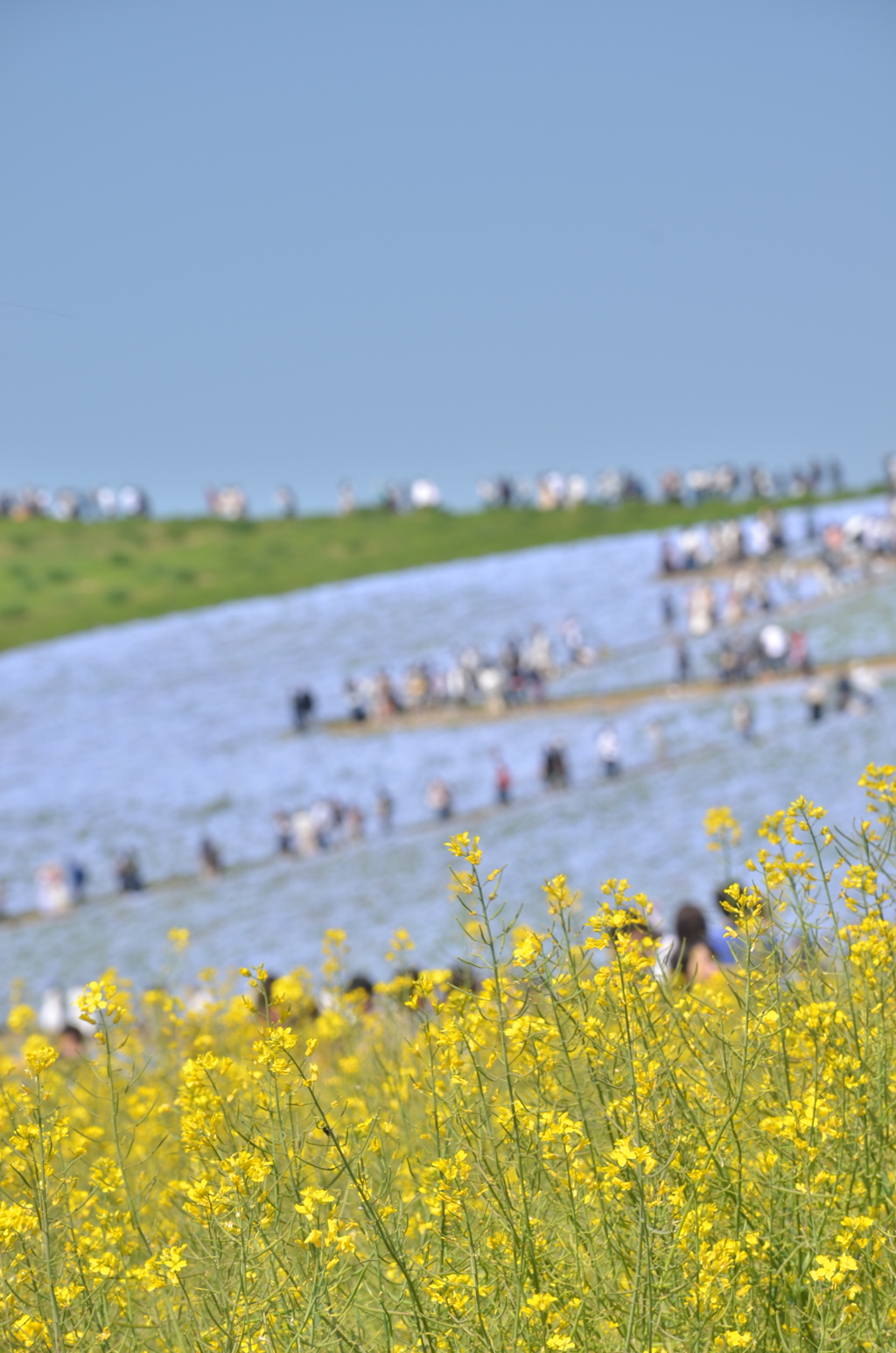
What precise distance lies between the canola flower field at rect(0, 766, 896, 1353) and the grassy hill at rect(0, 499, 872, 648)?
42890mm

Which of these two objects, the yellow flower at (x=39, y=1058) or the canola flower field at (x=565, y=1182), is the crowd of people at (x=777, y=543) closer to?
the canola flower field at (x=565, y=1182)

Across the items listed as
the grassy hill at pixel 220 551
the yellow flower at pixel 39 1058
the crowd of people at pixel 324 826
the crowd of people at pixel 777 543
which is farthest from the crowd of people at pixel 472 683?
the yellow flower at pixel 39 1058

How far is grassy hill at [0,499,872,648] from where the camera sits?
1932 inches

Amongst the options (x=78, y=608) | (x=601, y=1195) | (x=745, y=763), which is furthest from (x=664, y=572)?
(x=601, y=1195)

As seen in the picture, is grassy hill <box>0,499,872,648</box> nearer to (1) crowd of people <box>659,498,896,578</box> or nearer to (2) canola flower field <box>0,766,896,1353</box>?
(1) crowd of people <box>659,498,896,578</box>

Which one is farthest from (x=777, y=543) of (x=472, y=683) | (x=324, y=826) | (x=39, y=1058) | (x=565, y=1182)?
(x=39, y=1058)

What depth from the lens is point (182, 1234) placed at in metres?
4.75

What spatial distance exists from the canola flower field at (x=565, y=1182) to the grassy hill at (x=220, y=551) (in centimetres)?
4289

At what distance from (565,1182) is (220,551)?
172 feet

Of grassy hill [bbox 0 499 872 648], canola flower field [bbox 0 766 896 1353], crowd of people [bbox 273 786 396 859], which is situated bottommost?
crowd of people [bbox 273 786 396 859]

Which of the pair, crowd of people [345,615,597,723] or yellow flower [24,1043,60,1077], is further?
crowd of people [345,615,597,723]

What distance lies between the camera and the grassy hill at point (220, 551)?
161 ft

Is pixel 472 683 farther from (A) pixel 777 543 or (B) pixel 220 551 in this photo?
(B) pixel 220 551

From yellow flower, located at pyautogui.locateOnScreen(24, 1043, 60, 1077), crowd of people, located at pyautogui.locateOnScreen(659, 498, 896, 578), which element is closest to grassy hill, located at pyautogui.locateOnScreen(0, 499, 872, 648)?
crowd of people, located at pyautogui.locateOnScreen(659, 498, 896, 578)
